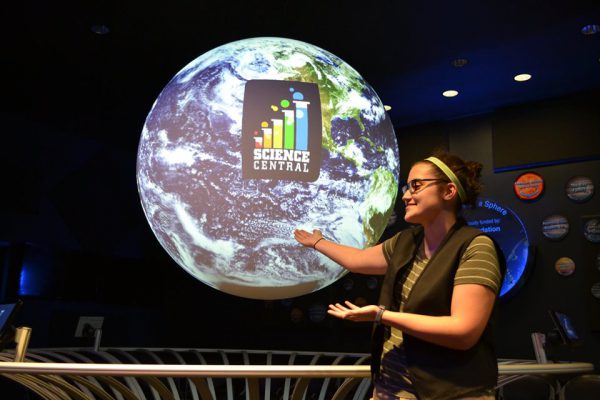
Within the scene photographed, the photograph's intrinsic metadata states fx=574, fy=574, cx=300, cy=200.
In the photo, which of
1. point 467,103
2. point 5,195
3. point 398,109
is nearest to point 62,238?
point 5,195

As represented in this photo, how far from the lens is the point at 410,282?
2.13 metres

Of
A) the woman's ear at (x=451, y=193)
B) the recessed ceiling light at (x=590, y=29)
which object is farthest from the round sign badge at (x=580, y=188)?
the woman's ear at (x=451, y=193)

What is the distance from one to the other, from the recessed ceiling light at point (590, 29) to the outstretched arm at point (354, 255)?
14.8 ft

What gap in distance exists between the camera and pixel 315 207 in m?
3.03

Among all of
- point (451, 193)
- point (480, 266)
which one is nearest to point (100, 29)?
point (451, 193)

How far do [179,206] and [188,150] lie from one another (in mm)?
312

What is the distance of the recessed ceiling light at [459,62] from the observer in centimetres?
660

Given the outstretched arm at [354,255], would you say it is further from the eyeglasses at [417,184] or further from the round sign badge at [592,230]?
the round sign badge at [592,230]

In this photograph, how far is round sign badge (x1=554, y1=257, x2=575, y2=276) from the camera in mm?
6926

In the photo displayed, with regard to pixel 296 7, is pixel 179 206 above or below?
below

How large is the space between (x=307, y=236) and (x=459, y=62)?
177 inches

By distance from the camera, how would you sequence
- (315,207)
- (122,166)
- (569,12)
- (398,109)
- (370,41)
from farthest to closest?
(122,166) → (398,109) → (370,41) → (569,12) → (315,207)

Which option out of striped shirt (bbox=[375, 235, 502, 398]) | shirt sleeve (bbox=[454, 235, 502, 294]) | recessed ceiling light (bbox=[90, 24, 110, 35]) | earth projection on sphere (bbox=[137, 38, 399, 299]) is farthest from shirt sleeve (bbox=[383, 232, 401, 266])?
recessed ceiling light (bbox=[90, 24, 110, 35])

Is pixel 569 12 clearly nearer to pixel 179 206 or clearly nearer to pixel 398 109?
pixel 398 109
